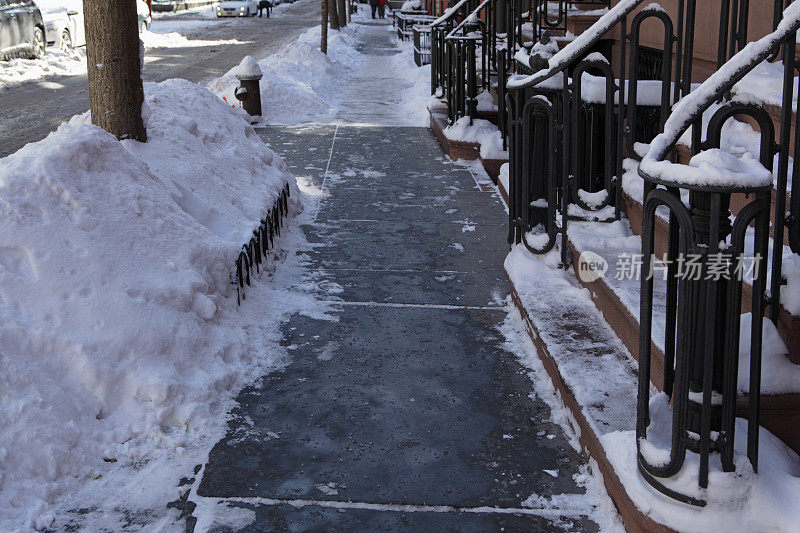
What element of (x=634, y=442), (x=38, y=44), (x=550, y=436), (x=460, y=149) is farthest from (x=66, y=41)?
(x=634, y=442)

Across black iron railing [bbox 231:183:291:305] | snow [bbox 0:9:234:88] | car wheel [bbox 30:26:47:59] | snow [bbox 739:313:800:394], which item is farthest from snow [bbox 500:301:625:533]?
car wheel [bbox 30:26:47:59]

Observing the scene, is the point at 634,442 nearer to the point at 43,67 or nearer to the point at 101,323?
the point at 101,323

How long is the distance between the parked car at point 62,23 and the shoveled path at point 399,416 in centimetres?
1855

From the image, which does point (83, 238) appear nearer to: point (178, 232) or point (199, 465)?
point (178, 232)

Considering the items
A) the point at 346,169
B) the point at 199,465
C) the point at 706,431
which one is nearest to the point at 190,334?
the point at 199,465

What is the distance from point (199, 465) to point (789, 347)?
2.25m

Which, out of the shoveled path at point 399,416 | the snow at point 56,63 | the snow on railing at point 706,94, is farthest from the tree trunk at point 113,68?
the snow at point 56,63

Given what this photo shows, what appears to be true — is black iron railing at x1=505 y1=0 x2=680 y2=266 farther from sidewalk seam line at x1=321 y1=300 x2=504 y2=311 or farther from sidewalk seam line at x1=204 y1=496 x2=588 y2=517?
sidewalk seam line at x1=204 y1=496 x2=588 y2=517

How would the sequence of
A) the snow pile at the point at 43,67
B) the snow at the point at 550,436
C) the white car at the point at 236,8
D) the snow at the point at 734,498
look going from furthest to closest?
the white car at the point at 236,8 → the snow pile at the point at 43,67 → the snow at the point at 550,436 → the snow at the point at 734,498

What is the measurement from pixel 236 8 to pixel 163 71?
82.1 feet

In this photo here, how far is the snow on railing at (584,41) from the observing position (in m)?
4.12

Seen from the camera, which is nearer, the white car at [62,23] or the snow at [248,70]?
the snow at [248,70]

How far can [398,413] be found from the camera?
3.90 m

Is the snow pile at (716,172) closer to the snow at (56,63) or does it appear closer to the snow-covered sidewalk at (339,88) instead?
the snow-covered sidewalk at (339,88)
